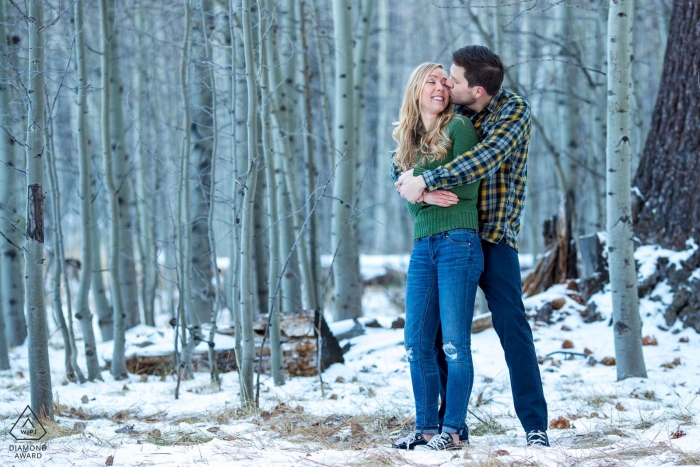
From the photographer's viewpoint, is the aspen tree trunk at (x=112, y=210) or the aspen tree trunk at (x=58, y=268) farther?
the aspen tree trunk at (x=112, y=210)

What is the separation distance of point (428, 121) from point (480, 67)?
0.33 m

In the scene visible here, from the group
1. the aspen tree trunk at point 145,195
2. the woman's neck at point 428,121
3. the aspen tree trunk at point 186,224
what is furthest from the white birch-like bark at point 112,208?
the woman's neck at point 428,121

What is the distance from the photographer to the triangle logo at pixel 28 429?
3.25 meters

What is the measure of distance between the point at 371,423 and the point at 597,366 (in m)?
2.12

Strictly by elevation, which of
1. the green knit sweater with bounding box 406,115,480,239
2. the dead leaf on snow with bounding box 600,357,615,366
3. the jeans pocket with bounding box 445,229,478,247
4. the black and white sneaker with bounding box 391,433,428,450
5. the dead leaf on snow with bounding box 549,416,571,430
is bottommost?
the dead leaf on snow with bounding box 600,357,615,366

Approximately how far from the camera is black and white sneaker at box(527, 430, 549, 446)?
9.70ft

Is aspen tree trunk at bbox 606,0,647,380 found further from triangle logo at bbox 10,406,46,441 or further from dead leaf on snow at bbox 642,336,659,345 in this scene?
triangle logo at bbox 10,406,46,441

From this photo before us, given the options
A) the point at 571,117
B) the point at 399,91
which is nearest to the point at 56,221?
the point at 571,117

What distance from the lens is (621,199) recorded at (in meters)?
4.33

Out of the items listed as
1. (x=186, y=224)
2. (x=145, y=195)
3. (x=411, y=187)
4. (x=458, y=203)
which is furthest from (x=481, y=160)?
(x=145, y=195)

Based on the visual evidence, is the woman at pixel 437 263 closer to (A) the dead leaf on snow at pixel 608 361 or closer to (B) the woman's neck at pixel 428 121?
(B) the woman's neck at pixel 428 121

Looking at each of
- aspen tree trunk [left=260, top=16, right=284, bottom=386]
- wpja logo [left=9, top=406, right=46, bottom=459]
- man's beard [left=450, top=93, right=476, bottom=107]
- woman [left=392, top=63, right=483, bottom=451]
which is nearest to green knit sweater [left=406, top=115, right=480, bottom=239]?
woman [left=392, top=63, right=483, bottom=451]

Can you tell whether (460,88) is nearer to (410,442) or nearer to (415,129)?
(415,129)

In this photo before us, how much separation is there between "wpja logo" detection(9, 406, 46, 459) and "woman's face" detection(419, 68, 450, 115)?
2.27 metres
